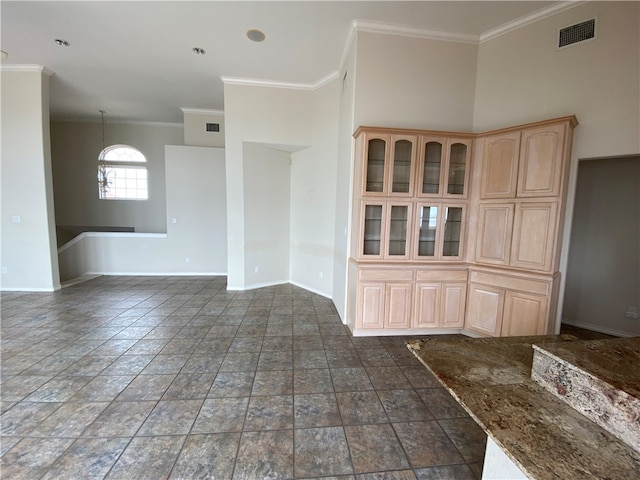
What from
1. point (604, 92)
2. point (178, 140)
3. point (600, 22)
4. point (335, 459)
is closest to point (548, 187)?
point (604, 92)

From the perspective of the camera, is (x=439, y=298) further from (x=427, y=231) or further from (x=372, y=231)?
(x=372, y=231)

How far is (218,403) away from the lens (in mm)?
2180

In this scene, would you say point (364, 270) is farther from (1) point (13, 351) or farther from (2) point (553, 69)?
(1) point (13, 351)

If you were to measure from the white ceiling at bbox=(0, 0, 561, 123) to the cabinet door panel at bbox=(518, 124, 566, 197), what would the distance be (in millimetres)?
1467

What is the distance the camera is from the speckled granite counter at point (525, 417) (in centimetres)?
98

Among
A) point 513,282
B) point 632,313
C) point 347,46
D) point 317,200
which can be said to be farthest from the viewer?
point 317,200

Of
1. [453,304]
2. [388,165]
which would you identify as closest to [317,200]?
[388,165]

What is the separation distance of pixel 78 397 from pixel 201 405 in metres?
1.04

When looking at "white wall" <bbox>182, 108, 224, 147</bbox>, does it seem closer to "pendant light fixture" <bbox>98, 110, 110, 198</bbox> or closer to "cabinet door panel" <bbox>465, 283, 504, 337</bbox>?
"pendant light fixture" <bbox>98, 110, 110, 198</bbox>

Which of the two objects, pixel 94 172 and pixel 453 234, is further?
pixel 94 172

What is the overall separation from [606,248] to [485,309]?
1.91 m

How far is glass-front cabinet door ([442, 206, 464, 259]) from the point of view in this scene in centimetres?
338

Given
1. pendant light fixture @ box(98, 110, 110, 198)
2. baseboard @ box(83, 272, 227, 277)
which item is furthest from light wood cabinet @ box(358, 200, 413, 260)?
pendant light fixture @ box(98, 110, 110, 198)

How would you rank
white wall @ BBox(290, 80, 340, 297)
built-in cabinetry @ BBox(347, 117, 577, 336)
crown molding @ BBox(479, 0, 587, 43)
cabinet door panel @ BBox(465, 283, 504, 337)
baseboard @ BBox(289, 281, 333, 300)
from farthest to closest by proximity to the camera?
baseboard @ BBox(289, 281, 333, 300), white wall @ BBox(290, 80, 340, 297), cabinet door panel @ BBox(465, 283, 504, 337), built-in cabinetry @ BBox(347, 117, 577, 336), crown molding @ BBox(479, 0, 587, 43)
